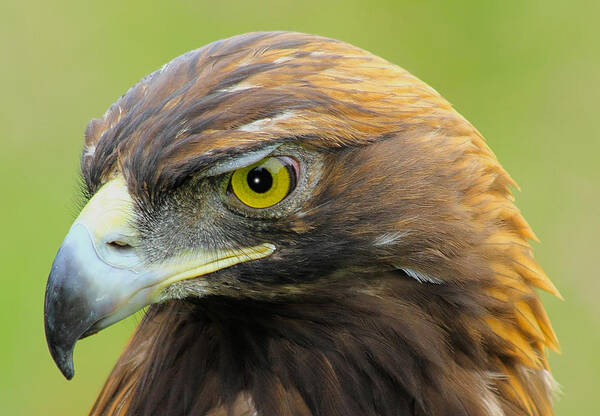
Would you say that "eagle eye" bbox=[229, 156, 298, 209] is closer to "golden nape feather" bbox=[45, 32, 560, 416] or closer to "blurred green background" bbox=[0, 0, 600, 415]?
"golden nape feather" bbox=[45, 32, 560, 416]

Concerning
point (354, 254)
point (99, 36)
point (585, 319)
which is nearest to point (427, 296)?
point (354, 254)

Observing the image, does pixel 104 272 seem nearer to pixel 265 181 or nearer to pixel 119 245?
pixel 119 245

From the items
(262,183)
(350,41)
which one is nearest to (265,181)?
(262,183)

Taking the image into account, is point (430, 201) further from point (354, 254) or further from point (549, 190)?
point (549, 190)

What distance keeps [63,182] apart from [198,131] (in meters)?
4.06

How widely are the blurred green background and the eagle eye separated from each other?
335cm

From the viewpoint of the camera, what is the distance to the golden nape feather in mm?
2414

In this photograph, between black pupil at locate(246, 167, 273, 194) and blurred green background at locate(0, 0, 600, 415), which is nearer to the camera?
black pupil at locate(246, 167, 273, 194)

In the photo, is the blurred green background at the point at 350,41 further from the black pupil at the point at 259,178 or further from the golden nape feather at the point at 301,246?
the black pupil at the point at 259,178

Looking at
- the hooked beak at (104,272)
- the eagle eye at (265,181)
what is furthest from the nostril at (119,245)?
the eagle eye at (265,181)

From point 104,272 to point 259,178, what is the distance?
1.40ft

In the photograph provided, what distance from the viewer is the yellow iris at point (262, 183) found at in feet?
7.98

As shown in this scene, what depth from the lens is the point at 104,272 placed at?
2379 millimetres

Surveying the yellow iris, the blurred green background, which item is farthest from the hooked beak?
the blurred green background
